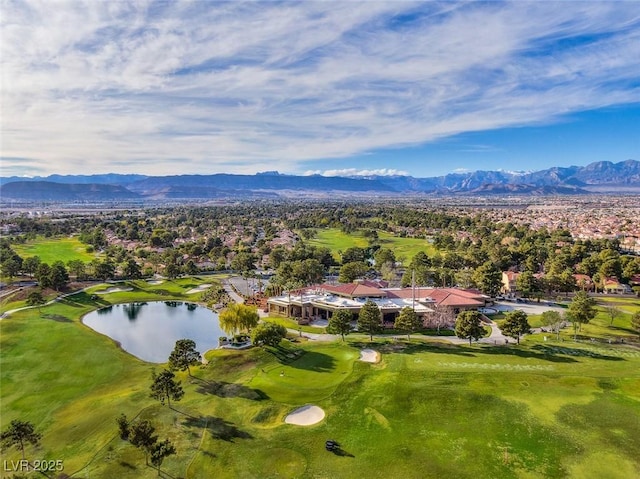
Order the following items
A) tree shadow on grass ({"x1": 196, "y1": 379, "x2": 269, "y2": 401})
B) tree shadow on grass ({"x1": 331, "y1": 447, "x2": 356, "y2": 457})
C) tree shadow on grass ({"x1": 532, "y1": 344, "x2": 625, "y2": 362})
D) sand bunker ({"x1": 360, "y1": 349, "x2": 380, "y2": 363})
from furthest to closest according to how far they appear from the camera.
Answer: tree shadow on grass ({"x1": 532, "y1": 344, "x2": 625, "y2": 362}) < sand bunker ({"x1": 360, "y1": 349, "x2": 380, "y2": 363}) < tree shadow on grass ({"x1": 196, "y1": 379, "x2": 269, "y2": 401}) < tree shadow on grass ({"x1": 331, "y1": 447, "x2": 356, "y2": 457})

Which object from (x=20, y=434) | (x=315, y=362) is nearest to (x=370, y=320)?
(x=315, y=362)

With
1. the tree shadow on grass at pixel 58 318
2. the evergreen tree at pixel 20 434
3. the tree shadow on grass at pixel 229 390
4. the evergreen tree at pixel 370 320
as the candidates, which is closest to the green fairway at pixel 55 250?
the tree shadow on grass at pixel 58 318

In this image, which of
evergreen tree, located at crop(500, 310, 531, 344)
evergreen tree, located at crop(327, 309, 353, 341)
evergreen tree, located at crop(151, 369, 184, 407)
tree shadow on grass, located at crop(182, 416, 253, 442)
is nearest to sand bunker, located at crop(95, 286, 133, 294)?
evergreen tree, located at crop(327, 309, 353, 341)

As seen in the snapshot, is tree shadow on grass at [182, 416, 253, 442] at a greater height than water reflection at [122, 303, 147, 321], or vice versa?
tree shadow on grass at [182, 416, 253, 442]

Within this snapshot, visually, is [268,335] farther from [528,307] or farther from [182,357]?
[528,307]

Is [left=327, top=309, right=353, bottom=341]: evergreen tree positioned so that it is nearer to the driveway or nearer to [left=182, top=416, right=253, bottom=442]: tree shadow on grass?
[left=182, top=416, right=253, bottom=442]: tree shadow on grass

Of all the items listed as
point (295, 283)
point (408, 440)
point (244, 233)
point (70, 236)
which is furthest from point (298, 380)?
point (70, 236)

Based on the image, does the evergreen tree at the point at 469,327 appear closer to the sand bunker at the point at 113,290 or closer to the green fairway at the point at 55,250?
the sand bunker at the point at 113,290
